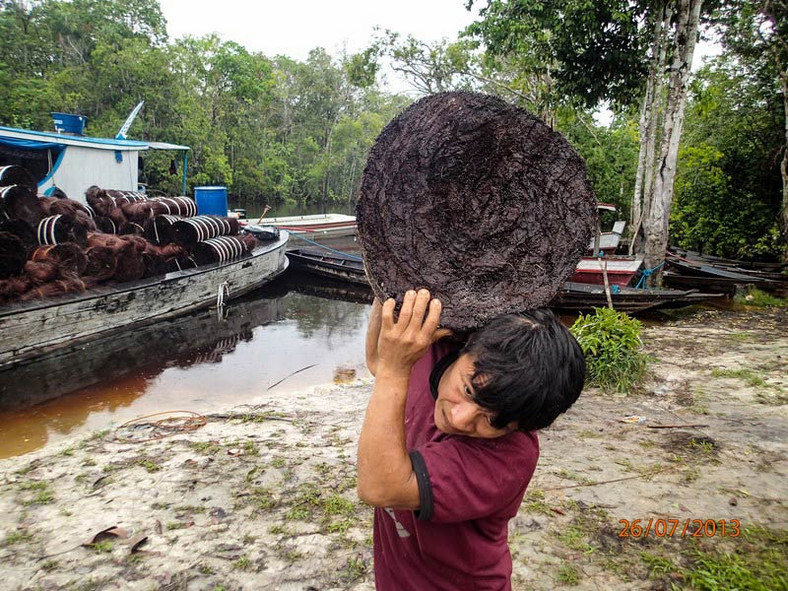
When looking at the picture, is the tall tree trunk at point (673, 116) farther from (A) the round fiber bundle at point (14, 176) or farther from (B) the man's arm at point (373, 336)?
(A) the round fiber bundle at point (14, 176)

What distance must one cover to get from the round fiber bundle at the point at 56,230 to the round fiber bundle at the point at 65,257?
11 centimetres

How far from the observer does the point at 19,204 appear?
26.6 feet

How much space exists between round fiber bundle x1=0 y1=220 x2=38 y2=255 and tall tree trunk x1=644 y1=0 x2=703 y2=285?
35.9ft

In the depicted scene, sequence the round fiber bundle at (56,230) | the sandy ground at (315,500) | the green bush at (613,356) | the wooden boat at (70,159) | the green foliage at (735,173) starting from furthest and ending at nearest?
the green foliage at (735,173), the wooden boat at (70,159), the round fiber bundle at (56,230), the green bush at (613,356), the sandy ground at (315,500)

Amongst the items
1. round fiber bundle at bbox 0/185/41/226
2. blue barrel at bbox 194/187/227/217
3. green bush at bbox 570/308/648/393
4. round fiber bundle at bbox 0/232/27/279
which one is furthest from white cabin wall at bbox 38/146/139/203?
green bush at bbox 570/308/648/393

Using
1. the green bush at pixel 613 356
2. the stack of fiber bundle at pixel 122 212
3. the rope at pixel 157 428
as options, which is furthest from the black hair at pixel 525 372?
the stack of fiber bundle at pixel 122 212

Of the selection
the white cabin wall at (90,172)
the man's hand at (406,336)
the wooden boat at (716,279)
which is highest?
the white cabin wall at (90,172)

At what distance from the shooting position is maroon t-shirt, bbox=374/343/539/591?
1126 mm

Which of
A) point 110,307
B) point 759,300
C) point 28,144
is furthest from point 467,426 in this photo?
point 759,300

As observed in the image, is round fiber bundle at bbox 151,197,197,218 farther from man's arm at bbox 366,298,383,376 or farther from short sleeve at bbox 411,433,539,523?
short sleeve at bbox 411,433,539,523

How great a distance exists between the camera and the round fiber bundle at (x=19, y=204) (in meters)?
7.93

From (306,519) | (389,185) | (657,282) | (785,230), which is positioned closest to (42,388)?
(306,519)

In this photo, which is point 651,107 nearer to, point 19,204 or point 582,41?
point 582,41

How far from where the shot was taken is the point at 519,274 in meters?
1.52
